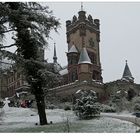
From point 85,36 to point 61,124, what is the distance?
3753 mm

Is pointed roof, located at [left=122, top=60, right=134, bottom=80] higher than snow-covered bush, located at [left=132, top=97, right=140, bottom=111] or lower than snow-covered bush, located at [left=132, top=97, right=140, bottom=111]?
higher

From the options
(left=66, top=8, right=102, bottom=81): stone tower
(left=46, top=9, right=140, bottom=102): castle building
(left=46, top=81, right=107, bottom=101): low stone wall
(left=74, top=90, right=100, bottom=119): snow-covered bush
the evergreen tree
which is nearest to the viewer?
the evergreen tree

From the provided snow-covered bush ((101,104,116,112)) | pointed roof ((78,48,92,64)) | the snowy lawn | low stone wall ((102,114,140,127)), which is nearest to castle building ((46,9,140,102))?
pointed roof ((78,48,92,64))

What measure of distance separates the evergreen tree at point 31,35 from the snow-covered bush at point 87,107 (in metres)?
0.94

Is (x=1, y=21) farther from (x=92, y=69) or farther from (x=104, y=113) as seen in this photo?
(x=92, y=69)

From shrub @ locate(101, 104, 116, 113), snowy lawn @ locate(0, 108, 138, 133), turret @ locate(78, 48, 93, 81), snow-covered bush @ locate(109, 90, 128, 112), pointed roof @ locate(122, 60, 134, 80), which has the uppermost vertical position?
turret @ locate(78, 48, 93, 81)

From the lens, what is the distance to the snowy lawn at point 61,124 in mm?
9188

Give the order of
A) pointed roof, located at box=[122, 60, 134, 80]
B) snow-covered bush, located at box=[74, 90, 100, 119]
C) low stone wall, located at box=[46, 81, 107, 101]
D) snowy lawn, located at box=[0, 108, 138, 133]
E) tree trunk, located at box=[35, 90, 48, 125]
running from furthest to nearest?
low stone wall, located at box=[46, 81, 107, 101]
snow-covered bush, located at box=[74, 90, 100, 119]
pointed roof, located at box=[122, 60, 134, 80]
tree trunk, located at box=[35, 90, 48, 125]
snowy lawn, located at box=[0, 108, 138, 133]

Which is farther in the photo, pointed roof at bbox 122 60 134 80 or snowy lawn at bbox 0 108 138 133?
pointed roof at bbox 122 60 134 80

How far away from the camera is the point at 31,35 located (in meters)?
10.4

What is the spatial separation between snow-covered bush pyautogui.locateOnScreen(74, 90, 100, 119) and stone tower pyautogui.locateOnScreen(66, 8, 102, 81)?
915 millimetres

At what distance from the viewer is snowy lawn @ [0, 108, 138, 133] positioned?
919 centimetres

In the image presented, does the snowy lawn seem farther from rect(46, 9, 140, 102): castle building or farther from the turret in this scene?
the turret

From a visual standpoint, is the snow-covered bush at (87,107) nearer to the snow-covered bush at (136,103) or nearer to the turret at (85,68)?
the snow-covered bush at (136,103)
